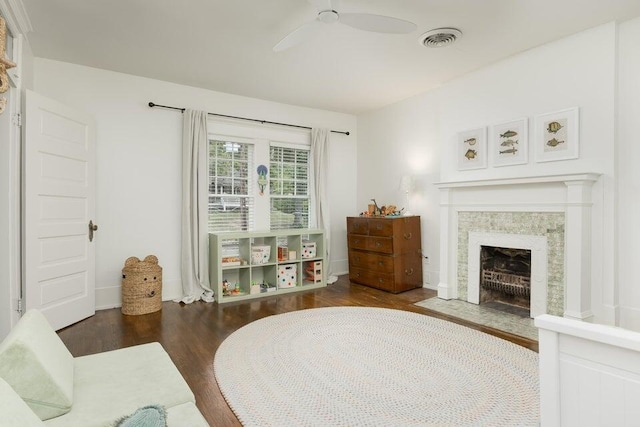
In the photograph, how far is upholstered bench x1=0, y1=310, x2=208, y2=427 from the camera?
1137mm

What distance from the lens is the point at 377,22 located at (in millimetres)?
2496

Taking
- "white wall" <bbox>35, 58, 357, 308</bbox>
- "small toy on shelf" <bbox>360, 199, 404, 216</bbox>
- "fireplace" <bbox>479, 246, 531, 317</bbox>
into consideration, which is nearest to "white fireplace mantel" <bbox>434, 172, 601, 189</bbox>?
"fireplace" <bbox>479, 246, 531, 317</bbox>

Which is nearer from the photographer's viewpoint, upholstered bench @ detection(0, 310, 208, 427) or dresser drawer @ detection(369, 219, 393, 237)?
upholstered bench @ detection(0, 310, 208, 427)

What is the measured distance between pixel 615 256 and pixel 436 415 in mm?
2347

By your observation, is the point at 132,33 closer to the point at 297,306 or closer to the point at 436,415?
the point at 297,306

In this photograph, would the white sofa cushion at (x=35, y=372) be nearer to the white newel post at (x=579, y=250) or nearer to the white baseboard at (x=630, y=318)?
the white newel post at (x=579, y=250)

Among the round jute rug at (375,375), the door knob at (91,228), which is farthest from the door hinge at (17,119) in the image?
the round jute rug at (375,375)

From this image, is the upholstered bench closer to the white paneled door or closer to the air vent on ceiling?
the white paneled door

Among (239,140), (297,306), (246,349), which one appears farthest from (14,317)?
(239,140)

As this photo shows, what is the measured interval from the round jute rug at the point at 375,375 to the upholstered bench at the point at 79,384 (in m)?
0.59

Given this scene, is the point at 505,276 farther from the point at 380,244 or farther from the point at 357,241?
the point at 357,241

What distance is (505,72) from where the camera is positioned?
3.70 metres

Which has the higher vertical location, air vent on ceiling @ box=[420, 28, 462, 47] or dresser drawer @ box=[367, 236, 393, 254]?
air vent on ceiling @ box=[420, 28, 462, 47]

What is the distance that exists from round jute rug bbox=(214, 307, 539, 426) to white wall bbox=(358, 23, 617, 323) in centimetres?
144
